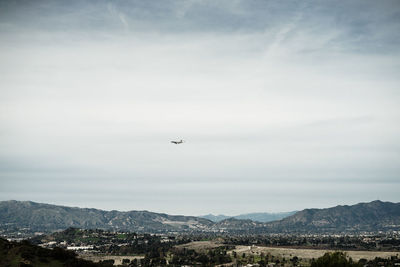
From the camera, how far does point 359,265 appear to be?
4237 inches

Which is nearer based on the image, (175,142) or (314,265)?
(314,265)

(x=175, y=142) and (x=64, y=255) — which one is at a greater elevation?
(x=175, y=142)

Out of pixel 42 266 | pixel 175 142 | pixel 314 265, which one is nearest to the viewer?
pixel 42 266

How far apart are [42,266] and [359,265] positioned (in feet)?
256

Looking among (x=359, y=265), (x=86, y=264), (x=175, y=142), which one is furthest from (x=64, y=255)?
(x=359, y=265)

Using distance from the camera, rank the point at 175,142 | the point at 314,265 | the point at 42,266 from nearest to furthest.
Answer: the point at 42,266 < the point at 314,265 < the point at 175,142

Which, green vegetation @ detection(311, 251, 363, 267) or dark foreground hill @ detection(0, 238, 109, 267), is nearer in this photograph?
dark foreground hill @ detection(0, 238, 109, 267)

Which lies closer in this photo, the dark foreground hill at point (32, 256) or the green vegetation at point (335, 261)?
the dark foreground hill at point (32, 256)

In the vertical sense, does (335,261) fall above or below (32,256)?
above

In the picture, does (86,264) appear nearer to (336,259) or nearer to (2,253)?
(2,253)

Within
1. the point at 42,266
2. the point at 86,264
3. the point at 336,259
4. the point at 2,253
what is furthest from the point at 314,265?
the point at 2,253

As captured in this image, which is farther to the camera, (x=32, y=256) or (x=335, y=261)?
(x=32, y=256)

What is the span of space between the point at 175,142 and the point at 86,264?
41107 millimetres

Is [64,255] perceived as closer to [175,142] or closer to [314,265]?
[175,142]
